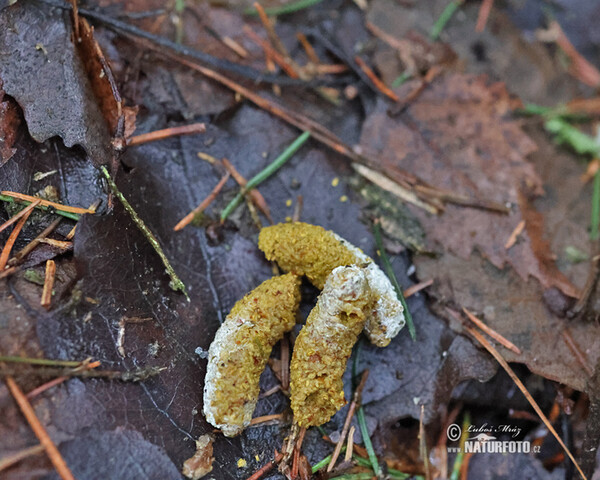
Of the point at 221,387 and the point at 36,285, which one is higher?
the point at 36,285

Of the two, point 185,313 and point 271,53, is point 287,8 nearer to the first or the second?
point 271,53

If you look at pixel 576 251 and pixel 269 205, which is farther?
pixel 576 251

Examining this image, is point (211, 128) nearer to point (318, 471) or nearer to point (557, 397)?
point (318, 471)

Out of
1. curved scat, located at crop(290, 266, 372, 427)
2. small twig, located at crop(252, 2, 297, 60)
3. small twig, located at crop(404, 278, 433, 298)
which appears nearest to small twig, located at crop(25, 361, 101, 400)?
curved scat, located at crop(290, 266, 372, 427)

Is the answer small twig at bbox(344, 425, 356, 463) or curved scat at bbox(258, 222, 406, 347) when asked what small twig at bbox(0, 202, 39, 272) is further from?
small twig at bbox(344, 425, 356, 463)

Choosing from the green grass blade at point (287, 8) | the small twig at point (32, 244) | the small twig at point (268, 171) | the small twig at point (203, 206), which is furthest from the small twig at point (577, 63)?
the small twig at point (32, 244)

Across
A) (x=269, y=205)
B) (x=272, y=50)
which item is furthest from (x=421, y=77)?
(x=269, y=205)
